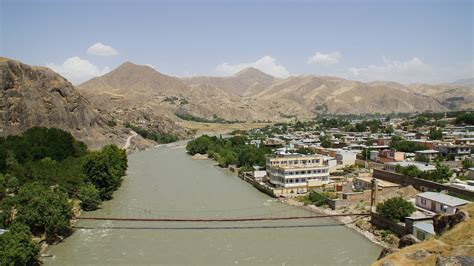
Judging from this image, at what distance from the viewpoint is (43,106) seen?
4381 cm

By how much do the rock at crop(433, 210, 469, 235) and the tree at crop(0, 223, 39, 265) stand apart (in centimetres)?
1175

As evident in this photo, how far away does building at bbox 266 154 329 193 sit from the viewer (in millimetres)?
24812

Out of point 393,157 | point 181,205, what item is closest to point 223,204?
point 181,205

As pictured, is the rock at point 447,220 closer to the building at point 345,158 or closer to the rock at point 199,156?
the building at point 345,158

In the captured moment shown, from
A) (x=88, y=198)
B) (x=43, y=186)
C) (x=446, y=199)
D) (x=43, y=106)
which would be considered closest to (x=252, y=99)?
(x=43, y=106)

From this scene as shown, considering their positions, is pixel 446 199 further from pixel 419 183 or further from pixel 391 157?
pixel 391 157

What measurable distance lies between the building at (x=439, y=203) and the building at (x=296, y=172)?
693 centimetres

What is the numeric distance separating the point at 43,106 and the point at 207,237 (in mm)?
33700

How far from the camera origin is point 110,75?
634ft

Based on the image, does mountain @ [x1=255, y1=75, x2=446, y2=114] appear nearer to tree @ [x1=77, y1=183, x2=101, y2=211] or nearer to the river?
the river

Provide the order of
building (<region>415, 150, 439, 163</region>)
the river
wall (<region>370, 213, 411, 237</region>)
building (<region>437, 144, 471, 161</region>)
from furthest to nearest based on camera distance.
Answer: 1. building (<region>437, 144, 471, 161</region>)
2. building (<region>415, 150, 439, 163</region>)
3. wall (<region>370, 213, 411, 237</region>)
4. the river

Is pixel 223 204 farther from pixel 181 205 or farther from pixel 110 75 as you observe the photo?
pixel 110 75

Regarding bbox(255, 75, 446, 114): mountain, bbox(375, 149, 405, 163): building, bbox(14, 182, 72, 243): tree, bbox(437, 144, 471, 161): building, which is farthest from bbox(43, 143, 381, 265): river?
bbox(255, 75, 446, 114): mountain

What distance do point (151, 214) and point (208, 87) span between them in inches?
5638
